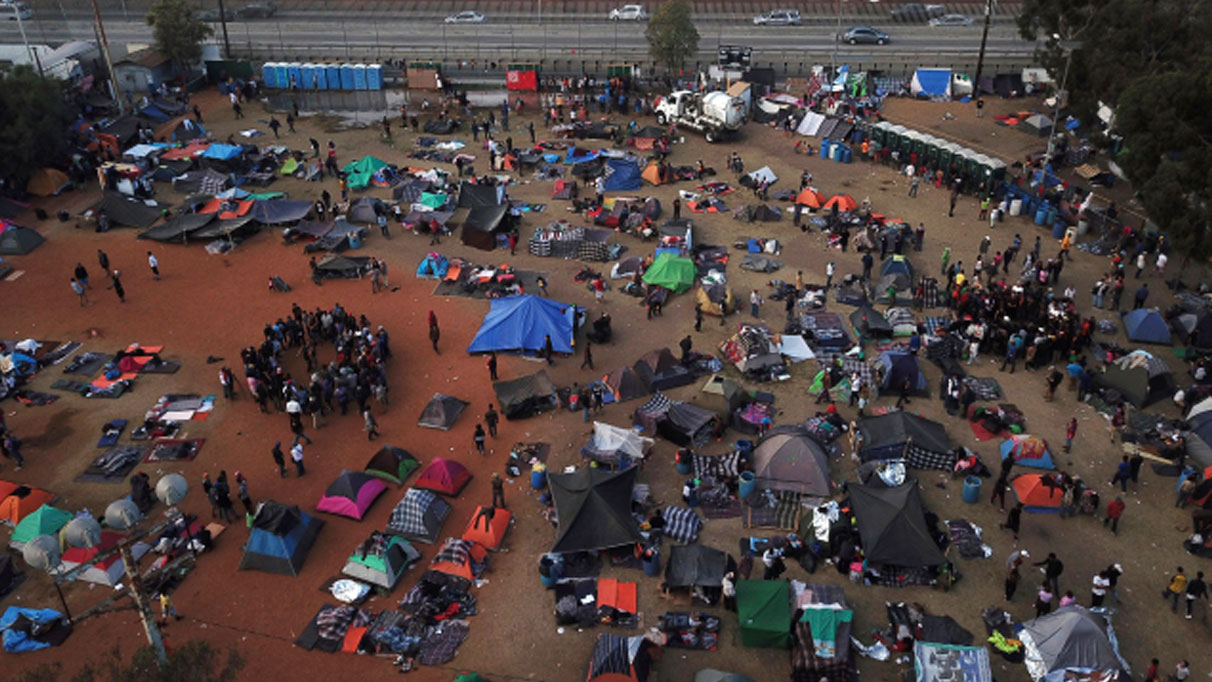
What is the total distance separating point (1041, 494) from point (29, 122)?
152 ft

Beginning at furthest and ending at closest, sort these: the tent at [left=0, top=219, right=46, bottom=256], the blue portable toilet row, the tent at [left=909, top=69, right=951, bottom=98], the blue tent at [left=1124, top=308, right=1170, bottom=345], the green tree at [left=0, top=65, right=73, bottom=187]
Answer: the blue portable toilet row
the tent at [left=909, top=69, right=951, bottom=98]
the green tree at [left=0, top=65, right=73, bottom=187]
the tent at [left=0, top=219, right=46, bottom=256]
the blue tent at [left=1124, top=308, right=1170, bottom=345]

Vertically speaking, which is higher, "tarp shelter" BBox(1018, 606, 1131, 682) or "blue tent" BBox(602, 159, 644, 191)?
"blue tent" BBox(602, 159, 644, 191)

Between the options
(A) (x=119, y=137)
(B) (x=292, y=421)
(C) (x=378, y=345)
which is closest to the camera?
(B) (x=292, y=421)

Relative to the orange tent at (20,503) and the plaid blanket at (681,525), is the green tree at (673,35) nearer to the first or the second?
the plaid blanket at (681,525)

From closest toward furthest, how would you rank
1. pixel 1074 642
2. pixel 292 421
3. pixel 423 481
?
pixel 1074 642 → pixel 423 481 → pixel 292 421

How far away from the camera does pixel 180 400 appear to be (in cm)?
3073

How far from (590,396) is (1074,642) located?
15.3 m

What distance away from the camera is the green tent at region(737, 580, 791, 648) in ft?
69.2

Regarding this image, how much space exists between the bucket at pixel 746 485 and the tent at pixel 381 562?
901 cm

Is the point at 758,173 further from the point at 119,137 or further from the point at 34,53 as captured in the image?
the point at 34,53

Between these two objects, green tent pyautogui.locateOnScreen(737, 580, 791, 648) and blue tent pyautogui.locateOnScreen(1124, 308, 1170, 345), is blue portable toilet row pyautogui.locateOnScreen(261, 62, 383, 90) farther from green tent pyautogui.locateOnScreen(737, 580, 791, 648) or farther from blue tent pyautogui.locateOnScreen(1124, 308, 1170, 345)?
green tent pyautogui.locateOnScreen(737, 580, 791, 648)

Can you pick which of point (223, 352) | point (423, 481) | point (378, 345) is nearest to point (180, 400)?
point (223, 352)

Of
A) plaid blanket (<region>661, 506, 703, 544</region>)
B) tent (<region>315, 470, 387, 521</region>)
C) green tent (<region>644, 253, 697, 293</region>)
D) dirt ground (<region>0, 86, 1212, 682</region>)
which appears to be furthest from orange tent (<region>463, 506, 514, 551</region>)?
green tent (<region>644, 253, 697, 293</region>)

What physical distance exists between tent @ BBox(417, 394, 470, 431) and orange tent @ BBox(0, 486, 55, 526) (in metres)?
10.8
